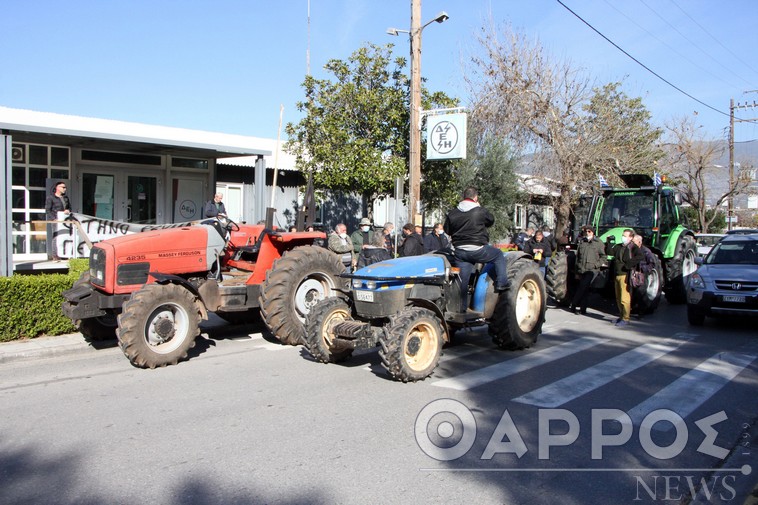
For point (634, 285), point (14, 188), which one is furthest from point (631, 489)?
point (14, 188)

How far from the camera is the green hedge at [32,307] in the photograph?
8.77m

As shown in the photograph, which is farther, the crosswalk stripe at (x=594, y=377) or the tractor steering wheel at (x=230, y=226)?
the tractor steering wheel at (x=230, y=226)

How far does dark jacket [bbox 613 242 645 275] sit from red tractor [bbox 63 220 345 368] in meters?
5.36

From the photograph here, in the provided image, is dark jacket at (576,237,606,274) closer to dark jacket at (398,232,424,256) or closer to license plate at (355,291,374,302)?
dark jacket at (398,232,424,256)

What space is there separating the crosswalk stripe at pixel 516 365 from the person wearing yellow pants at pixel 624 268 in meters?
1.94

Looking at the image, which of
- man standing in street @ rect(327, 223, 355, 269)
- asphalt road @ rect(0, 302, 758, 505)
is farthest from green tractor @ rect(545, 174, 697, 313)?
asphalt road @ rect(0, 302, 758, 505)

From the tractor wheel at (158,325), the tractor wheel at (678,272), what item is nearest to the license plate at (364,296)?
the tractor wheel at (158,325)

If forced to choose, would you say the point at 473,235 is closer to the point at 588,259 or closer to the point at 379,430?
the point at 379,430

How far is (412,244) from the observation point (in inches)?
537

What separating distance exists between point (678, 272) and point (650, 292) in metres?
1.77

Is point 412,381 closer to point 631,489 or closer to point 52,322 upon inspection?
point 631,489

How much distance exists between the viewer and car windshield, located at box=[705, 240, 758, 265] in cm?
1107

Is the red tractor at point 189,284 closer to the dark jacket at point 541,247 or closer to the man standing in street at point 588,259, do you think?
the man standing in street at point 588,259

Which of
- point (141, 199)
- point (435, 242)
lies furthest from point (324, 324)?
point (141, 199)
